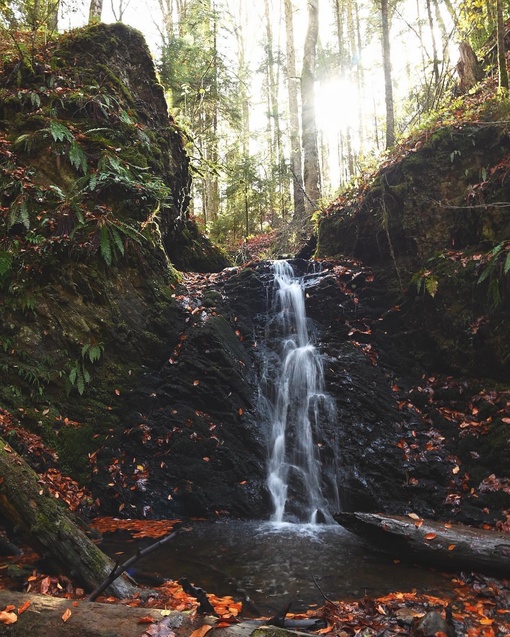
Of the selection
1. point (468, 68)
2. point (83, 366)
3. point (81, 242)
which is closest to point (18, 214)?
point (81, 242)

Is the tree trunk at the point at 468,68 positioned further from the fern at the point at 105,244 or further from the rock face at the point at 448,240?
the fern at the point at 105,244

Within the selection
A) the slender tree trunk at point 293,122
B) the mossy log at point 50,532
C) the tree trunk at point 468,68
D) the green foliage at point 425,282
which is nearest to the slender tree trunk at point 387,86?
the tree trunk at point 468,68

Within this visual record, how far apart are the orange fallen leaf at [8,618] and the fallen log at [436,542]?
365 cm

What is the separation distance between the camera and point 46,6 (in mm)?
10305

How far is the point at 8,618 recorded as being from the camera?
2.65 meters

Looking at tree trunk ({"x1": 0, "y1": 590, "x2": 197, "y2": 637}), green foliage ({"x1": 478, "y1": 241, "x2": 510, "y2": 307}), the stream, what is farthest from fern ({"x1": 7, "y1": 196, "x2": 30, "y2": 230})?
green foliage ({"x1": 478, "y1": 241, "x2": 510, "y2": 307})

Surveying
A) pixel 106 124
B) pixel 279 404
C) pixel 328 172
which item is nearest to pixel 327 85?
pixel 328 172

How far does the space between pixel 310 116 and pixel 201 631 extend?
47.3 ft

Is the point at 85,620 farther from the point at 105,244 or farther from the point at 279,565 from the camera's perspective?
the point at 105,244

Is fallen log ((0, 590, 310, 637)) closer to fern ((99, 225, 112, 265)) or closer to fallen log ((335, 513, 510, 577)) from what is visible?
fallen log ((335, 513, 510, 577))

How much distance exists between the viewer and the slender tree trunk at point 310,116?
1395 cm

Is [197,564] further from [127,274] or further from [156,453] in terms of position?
[127,274]

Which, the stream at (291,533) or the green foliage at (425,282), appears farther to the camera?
the green foliage at (425,282)

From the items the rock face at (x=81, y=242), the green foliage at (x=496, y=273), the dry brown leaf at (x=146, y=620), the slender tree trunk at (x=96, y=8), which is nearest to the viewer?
the dry brown leaf at (x=146, y=620)
